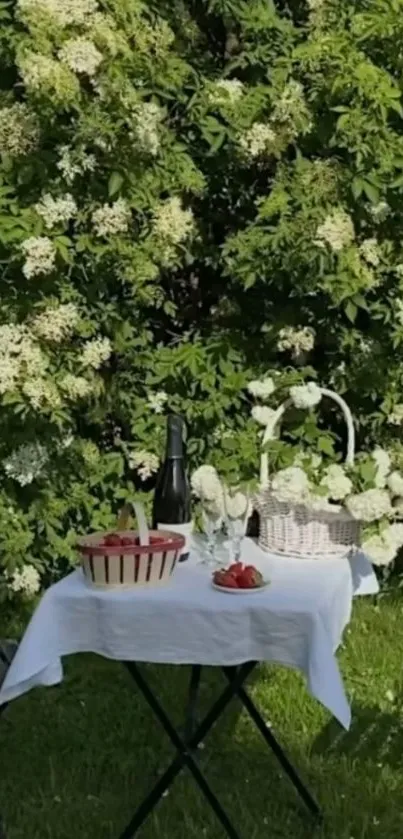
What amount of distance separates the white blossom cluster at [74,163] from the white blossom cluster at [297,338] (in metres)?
0.93

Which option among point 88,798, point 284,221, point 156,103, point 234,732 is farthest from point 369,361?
point 88,798

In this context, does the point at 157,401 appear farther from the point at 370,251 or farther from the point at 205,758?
the point at 205,758

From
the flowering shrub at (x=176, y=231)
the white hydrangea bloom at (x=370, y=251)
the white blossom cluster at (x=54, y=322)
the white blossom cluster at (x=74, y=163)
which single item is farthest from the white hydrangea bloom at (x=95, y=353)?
the white hydrangea bloom at (x=370, y=251)

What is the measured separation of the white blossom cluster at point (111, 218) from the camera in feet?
16.5

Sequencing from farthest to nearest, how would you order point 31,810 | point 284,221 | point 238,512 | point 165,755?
point 284,221
point 165,755
point 31,810
point 238,512

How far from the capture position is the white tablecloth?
112 inches

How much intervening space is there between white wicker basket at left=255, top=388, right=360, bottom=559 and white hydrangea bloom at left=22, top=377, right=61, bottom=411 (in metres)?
1.89

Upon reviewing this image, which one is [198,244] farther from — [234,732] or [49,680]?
[49,680]

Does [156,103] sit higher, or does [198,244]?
[156,103]

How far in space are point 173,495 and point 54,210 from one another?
193cm

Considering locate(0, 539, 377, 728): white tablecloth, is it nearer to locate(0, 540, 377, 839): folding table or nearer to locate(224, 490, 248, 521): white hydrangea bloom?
locate(0, 540, 377, 839): folding table

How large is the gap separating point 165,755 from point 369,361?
1909mm

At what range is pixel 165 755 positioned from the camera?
4.11 metres

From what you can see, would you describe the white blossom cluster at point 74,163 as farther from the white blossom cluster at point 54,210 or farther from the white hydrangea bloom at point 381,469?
the white hydrangea bloom at point 381,469
